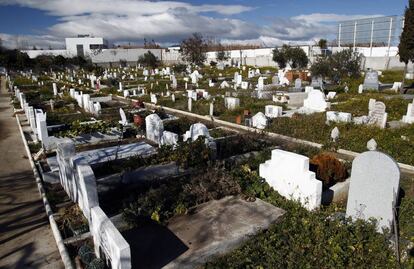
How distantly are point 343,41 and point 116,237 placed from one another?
263 feet

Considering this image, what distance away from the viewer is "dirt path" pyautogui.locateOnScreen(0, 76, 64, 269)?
5223mm

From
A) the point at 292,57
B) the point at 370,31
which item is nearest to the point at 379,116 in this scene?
the point at 292,57

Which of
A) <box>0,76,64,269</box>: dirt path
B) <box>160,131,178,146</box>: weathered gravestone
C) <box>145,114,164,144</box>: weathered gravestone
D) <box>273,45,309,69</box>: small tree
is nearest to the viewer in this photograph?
<box>0,76,64,269</box>: dirt path

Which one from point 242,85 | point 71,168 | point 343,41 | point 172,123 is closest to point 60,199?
point 71,168

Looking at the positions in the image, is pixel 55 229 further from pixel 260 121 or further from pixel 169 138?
pixel 260 121

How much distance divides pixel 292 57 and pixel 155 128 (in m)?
41.7

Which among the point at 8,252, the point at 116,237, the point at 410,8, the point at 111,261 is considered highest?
the point at 410,8

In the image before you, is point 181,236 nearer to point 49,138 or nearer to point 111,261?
point 111,261

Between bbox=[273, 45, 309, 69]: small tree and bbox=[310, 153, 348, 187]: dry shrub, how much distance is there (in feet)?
143

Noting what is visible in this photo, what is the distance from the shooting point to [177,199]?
21.1 feet

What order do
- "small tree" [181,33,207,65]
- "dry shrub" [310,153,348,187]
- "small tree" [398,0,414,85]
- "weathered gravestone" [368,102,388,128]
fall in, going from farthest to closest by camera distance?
"small tree" [181,33,207,65], "small tree" [398,0,414,85], "weathered gravestone" [368,102,388,128], "dry shrub" [310,153,348,187]

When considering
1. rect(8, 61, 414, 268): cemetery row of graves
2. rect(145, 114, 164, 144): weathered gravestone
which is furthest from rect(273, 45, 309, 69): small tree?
rect(145, 114, 164, 144): weathered gravestone

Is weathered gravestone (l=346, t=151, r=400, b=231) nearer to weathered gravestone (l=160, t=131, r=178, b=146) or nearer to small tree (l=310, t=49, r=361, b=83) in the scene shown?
weathered gravestone (l=160, t=131, r=178, b=146)

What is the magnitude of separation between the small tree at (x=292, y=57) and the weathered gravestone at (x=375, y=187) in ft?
149
